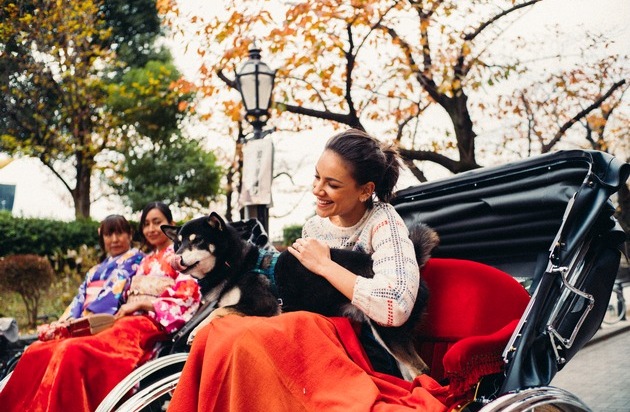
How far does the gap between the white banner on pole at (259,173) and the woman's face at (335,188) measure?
3735 mm

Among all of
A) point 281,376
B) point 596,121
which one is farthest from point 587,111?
point 281,376

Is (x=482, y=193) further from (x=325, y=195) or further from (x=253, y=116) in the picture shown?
(x=253, y=116)

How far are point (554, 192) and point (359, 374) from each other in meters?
1.18

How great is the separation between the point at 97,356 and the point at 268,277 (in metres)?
1.03

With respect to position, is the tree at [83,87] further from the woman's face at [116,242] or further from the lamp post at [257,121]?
the woman's face at [116,242]

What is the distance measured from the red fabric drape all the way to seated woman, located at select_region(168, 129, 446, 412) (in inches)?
53.1

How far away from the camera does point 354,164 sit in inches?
91.9

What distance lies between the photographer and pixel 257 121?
6.39m

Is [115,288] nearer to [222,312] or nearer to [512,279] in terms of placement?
[222,312]

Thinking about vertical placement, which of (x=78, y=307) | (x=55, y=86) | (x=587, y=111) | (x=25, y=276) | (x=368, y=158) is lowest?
(x=25, y=276)

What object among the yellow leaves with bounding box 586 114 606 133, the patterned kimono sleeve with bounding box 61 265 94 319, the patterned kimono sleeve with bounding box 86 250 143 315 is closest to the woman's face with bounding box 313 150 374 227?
the patterned kimono sleeve with bounding box 86 250 143 315

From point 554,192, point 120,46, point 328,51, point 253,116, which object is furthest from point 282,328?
point 120,46

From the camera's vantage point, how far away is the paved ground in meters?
5.05

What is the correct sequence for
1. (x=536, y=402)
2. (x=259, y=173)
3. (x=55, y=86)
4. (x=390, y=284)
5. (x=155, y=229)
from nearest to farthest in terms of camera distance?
(x=536, y=402)
(x=390, y=284)
(x=155, y=229)
(x=259, y=173)
(x=55, y=86)
